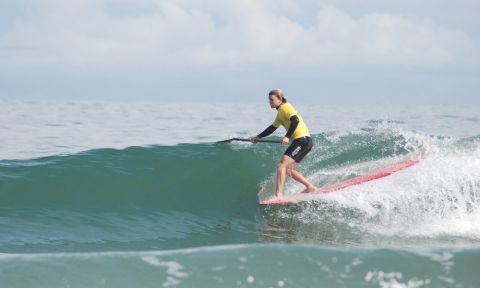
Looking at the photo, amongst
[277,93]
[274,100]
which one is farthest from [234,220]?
[277,93]

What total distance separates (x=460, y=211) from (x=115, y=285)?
5.51 meters

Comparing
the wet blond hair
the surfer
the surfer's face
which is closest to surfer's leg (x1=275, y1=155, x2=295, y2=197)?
the surfer

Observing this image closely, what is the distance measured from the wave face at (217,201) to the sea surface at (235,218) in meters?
0.03

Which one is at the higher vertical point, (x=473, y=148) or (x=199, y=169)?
(x=473, y=148)

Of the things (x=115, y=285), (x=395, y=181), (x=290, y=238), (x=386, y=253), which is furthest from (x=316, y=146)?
(x=115, y=285)

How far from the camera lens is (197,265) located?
5871 millimetres

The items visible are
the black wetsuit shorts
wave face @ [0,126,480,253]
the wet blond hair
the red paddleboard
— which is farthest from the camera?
the black wetsuit shorts

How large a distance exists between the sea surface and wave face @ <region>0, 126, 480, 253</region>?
28 millimetres

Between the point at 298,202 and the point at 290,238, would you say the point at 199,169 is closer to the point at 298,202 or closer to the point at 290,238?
the point at 298,202

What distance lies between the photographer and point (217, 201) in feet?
34.0

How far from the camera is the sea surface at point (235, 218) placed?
5.75 meters

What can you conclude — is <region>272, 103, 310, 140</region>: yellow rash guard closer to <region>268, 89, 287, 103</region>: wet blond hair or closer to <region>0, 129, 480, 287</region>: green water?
<region>268, 89, 287, 103</region>: wet blond hair

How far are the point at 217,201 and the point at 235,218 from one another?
3.23 ft

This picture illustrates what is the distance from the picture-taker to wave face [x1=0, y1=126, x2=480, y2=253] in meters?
8.09
